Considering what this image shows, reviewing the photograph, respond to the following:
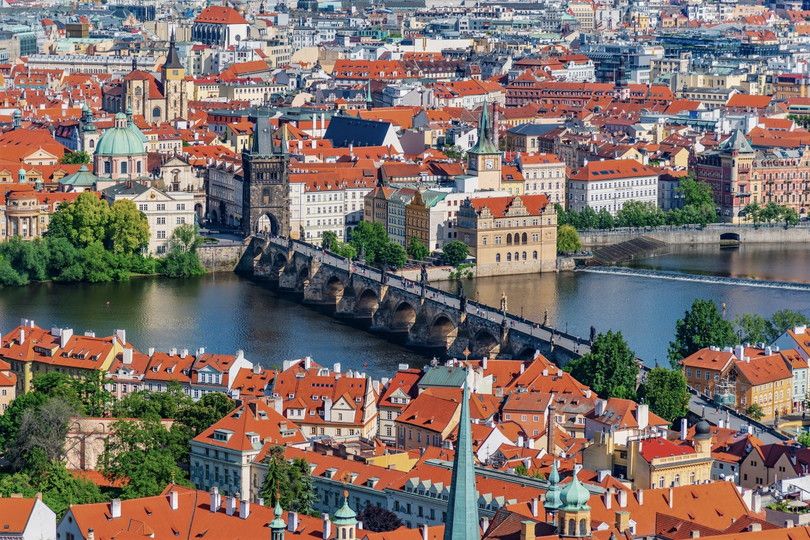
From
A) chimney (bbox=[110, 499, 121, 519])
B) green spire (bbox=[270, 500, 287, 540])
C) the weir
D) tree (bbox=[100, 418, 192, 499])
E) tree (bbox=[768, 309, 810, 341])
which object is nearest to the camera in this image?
green spire (bbox=[270, 500, 287, 540])

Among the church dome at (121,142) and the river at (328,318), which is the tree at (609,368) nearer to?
the river at (328,318)

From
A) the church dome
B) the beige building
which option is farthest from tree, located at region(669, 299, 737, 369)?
the church dome

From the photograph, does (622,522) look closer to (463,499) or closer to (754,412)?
(463,499)

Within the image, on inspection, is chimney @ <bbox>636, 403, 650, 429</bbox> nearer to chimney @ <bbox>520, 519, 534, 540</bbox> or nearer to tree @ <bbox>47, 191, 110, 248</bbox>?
chimney @ <bbox>520, 519, 534, 540</bbox>

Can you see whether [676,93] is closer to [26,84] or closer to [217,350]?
[26,84]

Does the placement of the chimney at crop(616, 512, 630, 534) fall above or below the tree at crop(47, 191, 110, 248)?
above

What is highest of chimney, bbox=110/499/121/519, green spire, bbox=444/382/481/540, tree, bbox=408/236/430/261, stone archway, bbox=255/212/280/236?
green spire, bbox=444/382/481/540

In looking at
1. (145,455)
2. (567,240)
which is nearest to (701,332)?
(145,455)
